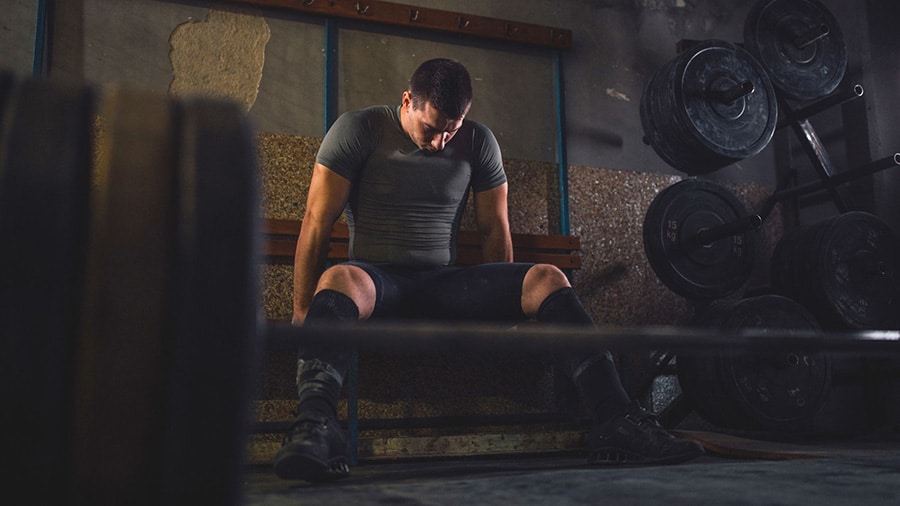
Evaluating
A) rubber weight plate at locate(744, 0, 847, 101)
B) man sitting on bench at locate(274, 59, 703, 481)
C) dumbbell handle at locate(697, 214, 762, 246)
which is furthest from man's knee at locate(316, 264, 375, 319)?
rubber weight plate at locate(744, 0, 847, 101)

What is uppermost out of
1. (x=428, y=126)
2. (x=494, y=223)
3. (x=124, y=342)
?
(x=428, y=126)

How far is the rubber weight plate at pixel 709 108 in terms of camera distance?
2461 millimetres

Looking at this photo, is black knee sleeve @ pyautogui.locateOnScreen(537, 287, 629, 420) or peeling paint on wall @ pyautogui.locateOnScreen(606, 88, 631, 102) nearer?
black knee sleeve @ pyautogui.locateOnScreen(537, 287, 629, 420)

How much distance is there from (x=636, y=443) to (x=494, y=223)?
79 centimetres

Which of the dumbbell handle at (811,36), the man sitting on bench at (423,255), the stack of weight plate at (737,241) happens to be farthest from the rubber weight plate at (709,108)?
the man sitting on bench at (423,255)

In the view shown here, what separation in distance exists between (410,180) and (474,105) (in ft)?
2.58

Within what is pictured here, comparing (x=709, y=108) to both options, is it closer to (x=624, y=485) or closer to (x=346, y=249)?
(x=346, y=249)

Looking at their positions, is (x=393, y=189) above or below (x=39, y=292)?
above

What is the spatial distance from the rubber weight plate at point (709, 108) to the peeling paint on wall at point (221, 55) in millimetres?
1322

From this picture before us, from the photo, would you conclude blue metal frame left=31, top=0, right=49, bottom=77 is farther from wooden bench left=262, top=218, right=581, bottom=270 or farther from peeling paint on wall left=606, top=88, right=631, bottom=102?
peeling paint on wall left=606, top=88, right=631, bottom=102

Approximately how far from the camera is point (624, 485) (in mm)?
1157

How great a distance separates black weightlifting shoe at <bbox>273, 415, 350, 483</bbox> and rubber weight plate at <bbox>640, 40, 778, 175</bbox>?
1.64m

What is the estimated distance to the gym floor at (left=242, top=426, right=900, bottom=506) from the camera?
102 cm

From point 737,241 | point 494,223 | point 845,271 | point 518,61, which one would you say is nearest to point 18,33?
point 494,223
